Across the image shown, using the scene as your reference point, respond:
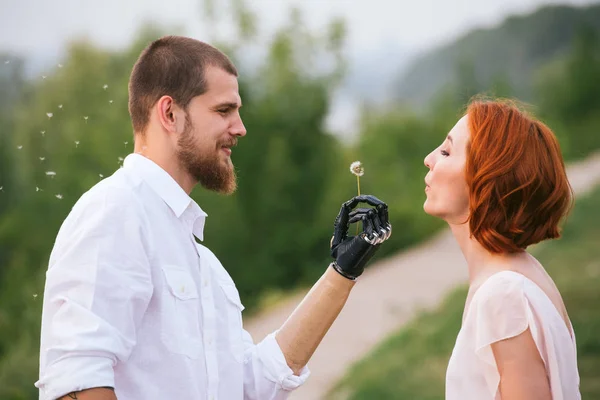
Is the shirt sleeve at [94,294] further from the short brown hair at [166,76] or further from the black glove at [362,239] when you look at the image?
the black glove at [362,239]

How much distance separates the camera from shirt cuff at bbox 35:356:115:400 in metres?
1.89

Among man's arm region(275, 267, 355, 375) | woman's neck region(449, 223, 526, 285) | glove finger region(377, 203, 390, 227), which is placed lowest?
man's arm region(275, 267, 355, 375)

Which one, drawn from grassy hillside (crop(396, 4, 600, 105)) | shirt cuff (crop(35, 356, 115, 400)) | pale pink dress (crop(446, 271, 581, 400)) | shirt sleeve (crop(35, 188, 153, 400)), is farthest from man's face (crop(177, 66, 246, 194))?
grassy hillside (crop(396, 4, 600, 105))

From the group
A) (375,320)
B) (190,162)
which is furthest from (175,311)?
(375,320)

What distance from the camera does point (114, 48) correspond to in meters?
11.4

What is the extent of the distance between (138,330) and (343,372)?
5262mm

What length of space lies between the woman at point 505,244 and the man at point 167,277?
0.37 meters

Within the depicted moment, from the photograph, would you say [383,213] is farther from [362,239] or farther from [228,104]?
[228,104]

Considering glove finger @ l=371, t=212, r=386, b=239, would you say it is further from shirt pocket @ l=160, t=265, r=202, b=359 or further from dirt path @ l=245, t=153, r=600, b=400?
dirt path @ l=245, t=153, r=600, b=400

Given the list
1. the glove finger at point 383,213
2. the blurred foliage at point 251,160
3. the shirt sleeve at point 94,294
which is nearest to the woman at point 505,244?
the glove finger at point 383,213

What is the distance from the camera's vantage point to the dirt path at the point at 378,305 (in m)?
7.41

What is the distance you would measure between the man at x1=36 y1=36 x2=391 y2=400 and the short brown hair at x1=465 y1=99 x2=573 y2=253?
1.40 feet

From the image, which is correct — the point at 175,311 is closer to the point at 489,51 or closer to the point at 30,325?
the point at 30,325

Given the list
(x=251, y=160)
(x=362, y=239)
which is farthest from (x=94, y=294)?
(x=251, y=160)
